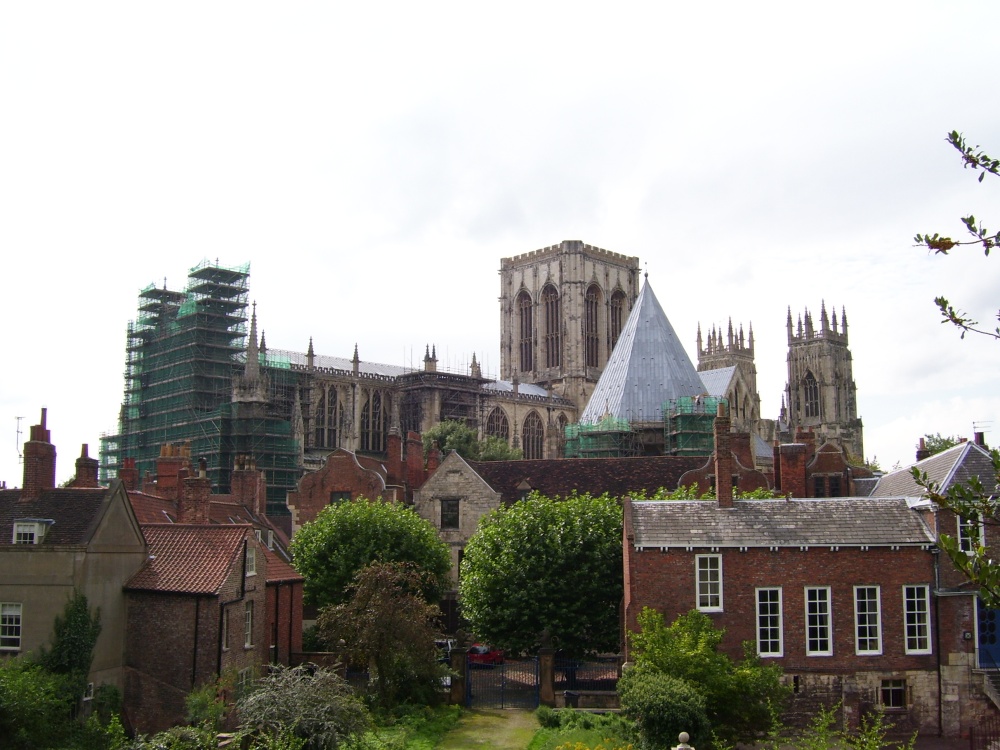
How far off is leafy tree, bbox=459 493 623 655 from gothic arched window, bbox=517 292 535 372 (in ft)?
314

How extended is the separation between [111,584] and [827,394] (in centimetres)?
13056

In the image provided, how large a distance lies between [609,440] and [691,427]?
234 inches

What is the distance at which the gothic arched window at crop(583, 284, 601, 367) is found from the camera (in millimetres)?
128625

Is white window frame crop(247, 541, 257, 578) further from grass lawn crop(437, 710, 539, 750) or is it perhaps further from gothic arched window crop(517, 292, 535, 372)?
gothic arched window crop(517, 292, 535, 372)

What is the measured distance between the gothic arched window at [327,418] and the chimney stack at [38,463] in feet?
212

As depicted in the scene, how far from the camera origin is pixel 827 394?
484 ft

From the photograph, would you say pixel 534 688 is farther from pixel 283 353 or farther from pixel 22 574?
pixel 283 353

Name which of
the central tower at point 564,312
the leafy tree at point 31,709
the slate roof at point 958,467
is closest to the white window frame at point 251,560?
the leafy tree at point 31,709

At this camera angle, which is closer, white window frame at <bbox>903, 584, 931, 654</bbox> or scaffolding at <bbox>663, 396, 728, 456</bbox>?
white window frame at <bbox>903, 584, 931, 654</bbox>

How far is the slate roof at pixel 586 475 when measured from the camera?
4797 cm

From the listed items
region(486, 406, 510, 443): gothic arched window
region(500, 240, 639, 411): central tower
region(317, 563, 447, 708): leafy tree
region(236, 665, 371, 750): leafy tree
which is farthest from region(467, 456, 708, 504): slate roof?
region(500, 240, 639, 411): central tower

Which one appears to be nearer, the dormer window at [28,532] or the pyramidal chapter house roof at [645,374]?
the dormer window at [28,532]

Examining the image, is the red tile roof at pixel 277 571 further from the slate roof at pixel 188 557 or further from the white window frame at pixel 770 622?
the white window frame at pixel 770 622

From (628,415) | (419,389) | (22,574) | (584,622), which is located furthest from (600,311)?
(22,574)
